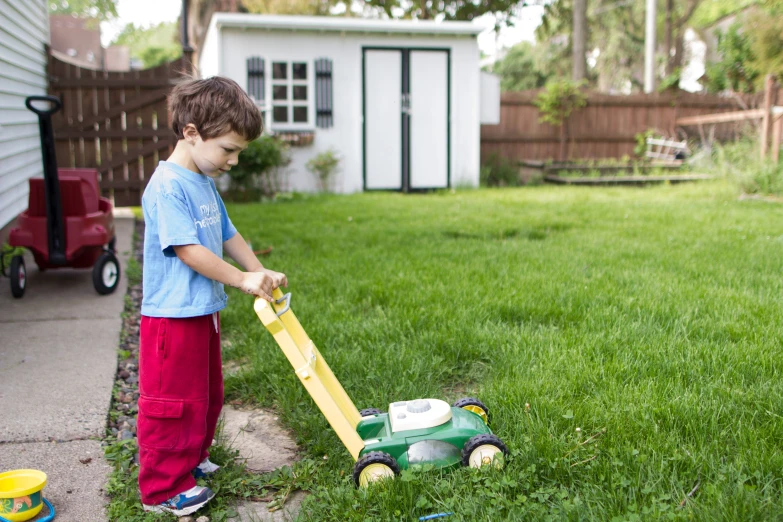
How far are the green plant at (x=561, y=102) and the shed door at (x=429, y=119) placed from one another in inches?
123

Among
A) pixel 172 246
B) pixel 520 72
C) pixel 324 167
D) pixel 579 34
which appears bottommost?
pixel 172 246

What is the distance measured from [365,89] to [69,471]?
33.4ft

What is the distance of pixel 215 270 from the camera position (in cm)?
204

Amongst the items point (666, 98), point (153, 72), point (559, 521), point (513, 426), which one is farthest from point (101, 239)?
point (666, 98)

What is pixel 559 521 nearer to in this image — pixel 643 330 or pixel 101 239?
pixel 643 330

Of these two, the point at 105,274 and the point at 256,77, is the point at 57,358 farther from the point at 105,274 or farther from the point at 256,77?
the point at 256,77

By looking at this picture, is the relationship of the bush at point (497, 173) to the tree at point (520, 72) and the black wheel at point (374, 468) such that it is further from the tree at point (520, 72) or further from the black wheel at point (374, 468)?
the tree at point (520, 72)

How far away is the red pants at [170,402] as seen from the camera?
2.11 metres

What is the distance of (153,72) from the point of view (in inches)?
384

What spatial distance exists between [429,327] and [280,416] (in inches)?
38.6

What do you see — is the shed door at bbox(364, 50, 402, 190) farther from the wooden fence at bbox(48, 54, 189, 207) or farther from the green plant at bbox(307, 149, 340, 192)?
the wooden fence at bbox(48, 54, 189, 207)

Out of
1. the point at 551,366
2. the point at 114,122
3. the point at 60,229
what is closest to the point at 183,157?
the point at 551,366

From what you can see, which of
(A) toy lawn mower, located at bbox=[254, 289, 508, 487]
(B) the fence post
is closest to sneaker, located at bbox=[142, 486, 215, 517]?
(A) toy lawn mower, located at bbox=[254, 289, 508, 487]

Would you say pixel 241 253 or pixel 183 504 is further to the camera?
pixel 241 253
